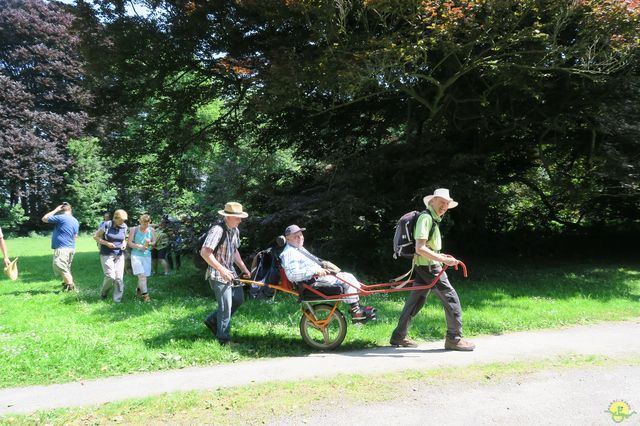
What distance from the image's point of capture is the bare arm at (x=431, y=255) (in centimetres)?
569

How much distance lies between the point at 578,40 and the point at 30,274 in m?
15.5

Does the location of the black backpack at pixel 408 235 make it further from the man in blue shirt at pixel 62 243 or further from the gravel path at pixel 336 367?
the man in blue shirt at pixel 62 243

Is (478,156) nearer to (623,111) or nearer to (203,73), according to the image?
(623,111)

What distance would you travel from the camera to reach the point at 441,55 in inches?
436

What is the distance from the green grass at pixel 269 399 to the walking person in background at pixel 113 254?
5.21m

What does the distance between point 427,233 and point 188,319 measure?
423cm

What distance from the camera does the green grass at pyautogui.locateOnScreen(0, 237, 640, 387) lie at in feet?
19.5

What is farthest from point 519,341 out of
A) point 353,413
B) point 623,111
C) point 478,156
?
point 623,111

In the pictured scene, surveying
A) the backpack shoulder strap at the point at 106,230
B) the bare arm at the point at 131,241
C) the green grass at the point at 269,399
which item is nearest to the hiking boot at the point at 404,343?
the green grass at the point at 269,399

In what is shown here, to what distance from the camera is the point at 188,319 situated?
7.79m

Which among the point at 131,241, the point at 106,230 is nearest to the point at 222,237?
the point at 131,241

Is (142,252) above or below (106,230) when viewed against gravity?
below

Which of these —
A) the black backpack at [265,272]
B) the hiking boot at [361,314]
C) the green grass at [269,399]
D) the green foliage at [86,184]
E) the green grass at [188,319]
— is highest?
the green foliage at [86,184]

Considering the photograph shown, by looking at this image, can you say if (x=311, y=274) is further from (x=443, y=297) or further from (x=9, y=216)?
(x=9, y=216)
